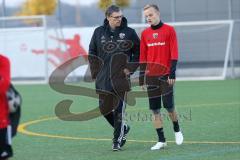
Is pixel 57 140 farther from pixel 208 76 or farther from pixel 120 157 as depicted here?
pixel 208 76

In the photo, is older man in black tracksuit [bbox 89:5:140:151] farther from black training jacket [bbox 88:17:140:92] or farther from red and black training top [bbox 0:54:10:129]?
red and black training top [bbox 0:54:10:129]

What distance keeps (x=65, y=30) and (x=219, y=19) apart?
256 inches

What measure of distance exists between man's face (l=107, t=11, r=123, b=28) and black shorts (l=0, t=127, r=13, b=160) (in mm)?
3728

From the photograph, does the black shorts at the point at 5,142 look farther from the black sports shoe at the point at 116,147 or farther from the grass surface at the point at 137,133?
the black sports shoe at the point at 116,147

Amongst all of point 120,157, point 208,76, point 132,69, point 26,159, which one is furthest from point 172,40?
point 208,76

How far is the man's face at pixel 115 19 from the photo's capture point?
10117 millimetres

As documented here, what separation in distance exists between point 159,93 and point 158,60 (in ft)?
1.63

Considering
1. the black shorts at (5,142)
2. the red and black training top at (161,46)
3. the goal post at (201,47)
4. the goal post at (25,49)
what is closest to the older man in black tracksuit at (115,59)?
the red and black training top at (161,46)

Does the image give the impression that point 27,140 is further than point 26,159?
Yes

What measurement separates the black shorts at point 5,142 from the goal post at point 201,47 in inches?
805

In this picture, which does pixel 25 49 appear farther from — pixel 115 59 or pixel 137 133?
pixel 115 59

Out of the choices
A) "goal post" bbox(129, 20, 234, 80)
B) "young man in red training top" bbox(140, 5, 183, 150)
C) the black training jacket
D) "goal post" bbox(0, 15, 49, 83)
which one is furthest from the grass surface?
"goal post" bbox(0, 15, 49, 83)

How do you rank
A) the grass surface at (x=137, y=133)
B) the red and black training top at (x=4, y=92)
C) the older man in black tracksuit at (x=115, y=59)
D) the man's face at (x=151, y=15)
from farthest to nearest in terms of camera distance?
the older man in black tracksuit at (x=115, y=59) → the man's face at (x=151, y=15) → the grass surface at (x=137, y=133) → the red and black training top at (x=4, y=92)

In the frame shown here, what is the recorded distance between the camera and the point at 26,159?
9.61 metres
